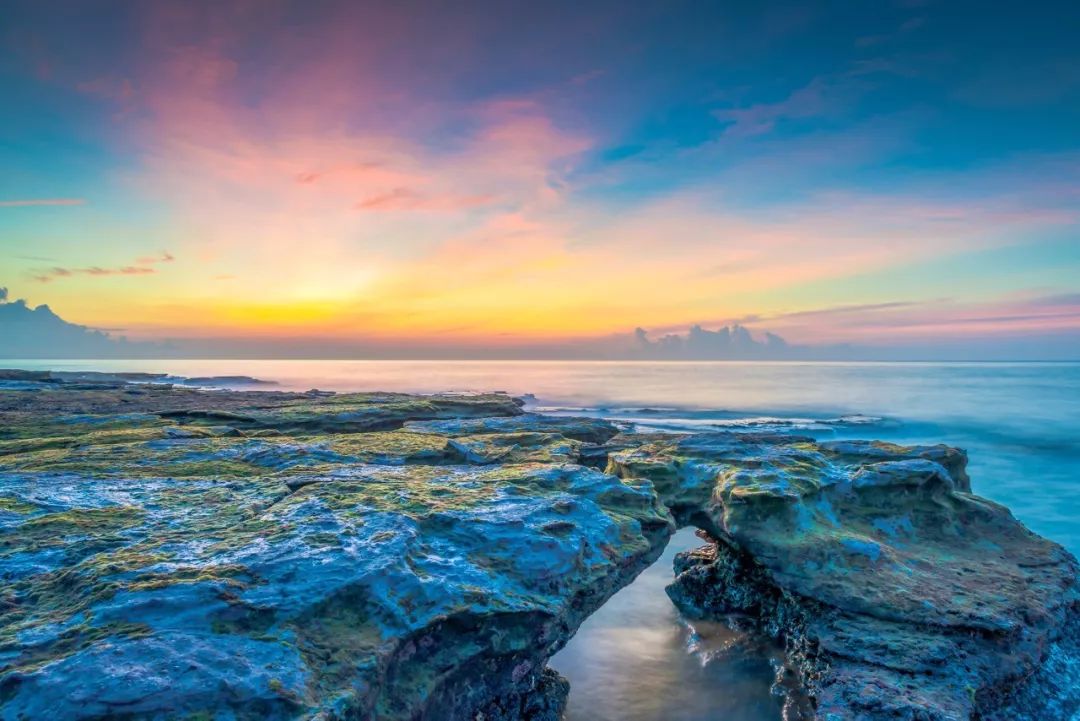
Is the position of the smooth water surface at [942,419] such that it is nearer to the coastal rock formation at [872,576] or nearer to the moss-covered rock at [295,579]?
the coastal rock formation at [872,576]

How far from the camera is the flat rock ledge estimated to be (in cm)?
409

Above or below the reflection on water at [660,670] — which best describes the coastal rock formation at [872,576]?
above

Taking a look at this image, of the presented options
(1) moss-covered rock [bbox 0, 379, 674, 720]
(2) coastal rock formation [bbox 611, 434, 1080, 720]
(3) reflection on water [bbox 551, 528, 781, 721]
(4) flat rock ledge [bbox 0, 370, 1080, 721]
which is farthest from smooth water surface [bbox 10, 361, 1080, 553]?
(1) moss-covered rock [bbox 0, 379, 674, 720]

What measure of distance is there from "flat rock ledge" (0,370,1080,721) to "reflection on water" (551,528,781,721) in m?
0.51

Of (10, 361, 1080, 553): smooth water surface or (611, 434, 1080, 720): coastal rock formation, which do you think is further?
(10, 361, 1080, 553): smooth water surface

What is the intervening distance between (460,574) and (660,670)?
5375 millimetres

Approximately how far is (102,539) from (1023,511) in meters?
25.5

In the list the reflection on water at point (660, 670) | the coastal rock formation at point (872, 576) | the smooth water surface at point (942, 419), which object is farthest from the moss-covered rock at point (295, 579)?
the smooth water surface at point (942, 419)

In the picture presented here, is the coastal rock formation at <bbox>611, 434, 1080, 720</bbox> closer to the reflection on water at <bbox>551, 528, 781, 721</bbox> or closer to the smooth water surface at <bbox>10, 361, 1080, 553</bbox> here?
the reflection on water at <bbox>551, 528, 781, 721</bbox>

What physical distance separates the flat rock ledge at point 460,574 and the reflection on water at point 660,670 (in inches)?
20.2

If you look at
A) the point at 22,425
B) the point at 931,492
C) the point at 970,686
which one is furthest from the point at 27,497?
the point at 931,492

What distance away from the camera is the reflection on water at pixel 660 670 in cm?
805

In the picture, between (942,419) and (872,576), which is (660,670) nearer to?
(872,576)

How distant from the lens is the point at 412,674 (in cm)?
497
